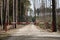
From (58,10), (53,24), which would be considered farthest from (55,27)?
(58,10)

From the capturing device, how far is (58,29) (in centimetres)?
1900

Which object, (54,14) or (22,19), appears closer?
(54,14)

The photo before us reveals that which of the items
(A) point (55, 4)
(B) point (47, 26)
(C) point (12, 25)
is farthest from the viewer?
(C) point (12, 25)

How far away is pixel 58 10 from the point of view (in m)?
18.5

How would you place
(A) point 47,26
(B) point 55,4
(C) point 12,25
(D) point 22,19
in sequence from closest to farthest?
(B) point 55,4 < (A) point 47,26 < (C) point 12,25 < (D) point 22,19

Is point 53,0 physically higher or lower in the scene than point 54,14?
higher

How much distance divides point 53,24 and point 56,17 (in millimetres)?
724

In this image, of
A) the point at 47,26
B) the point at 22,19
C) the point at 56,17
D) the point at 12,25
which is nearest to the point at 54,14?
the point at 56,17

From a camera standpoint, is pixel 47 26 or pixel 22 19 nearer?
pixel 47 26

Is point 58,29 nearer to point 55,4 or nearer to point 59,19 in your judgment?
point 59,19

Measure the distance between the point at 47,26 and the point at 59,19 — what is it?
363cm

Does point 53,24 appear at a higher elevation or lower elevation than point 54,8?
lower

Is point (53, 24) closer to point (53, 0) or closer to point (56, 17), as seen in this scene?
point (56, 17)

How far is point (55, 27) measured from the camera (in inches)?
733
